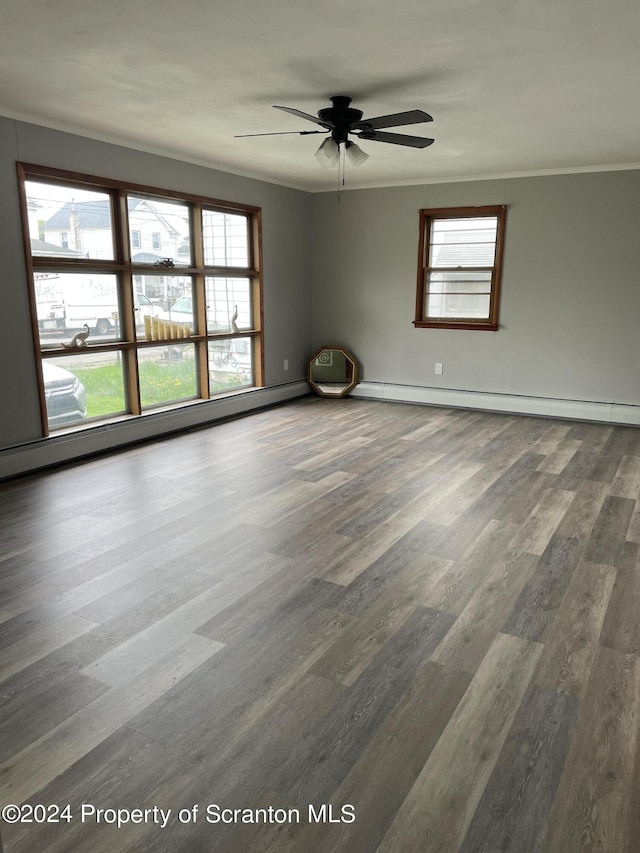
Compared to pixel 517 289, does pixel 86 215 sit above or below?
above

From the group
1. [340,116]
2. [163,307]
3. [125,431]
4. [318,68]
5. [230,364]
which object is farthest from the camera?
[230,364]

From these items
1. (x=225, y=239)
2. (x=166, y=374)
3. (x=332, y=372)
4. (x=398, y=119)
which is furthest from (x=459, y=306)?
(x=398, y=119)

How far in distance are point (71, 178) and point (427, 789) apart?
4.71m

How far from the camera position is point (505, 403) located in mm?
6863

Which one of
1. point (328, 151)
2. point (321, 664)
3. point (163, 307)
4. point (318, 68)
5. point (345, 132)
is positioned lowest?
point (321, 664)

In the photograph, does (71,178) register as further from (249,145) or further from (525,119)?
(525,119)

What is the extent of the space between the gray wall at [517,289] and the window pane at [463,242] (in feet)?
0.64

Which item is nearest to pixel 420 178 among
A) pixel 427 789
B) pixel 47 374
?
pixel 47 374

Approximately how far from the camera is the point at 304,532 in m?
3.56

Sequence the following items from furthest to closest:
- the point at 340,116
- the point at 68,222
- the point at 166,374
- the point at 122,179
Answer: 1. the point at 166,374
2. the point at 122,179
3. the point at 68,222
4. the point at 340,116

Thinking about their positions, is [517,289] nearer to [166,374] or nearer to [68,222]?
→ [166,374]

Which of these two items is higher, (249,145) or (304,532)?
(249,145)

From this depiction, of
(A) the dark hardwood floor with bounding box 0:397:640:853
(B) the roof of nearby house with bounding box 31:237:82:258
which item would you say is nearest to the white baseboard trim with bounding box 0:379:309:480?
(A) the dark hardwood floor with bounding box 0:397:640:853

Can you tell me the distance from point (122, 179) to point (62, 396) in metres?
1.89
